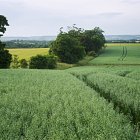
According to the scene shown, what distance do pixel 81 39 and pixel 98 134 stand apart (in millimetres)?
97764

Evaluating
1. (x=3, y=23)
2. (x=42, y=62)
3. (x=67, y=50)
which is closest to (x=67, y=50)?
(x=67, y=50)

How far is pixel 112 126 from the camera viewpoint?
14.7m

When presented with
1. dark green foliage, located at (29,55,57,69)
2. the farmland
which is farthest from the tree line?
the farmland

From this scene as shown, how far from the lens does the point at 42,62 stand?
74500mm

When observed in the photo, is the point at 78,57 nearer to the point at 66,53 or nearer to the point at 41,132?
the point at 66,53

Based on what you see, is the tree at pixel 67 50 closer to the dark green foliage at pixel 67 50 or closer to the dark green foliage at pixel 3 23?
the dark green foliage at pixel 67 50

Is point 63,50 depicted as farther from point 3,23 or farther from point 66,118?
point 66,118

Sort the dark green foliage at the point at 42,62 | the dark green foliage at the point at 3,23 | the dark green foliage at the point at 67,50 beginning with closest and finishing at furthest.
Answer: the dark green foliage at the point at 3,23 < the dark green foliage at the point at 42,62 < the dark green foliage at the point at 67,50

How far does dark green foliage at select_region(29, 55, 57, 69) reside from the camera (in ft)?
240

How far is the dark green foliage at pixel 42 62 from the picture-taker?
73188 mm

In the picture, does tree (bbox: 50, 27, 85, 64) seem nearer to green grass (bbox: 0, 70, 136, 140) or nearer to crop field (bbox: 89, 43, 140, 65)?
crop field (bbox: 89, 43, 140, 65)

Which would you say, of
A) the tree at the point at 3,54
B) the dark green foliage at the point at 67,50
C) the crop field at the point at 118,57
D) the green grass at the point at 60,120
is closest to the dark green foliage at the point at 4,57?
the tree at the point at 3,54

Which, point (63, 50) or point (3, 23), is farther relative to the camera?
point (63, 50)

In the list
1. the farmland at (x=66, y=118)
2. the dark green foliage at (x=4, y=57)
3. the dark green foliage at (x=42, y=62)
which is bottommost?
the dark green foliage at (x=42, y=62)
